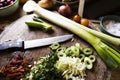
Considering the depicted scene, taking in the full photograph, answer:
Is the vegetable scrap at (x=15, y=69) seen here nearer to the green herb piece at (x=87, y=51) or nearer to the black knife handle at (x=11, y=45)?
the black knife handle at (x=11, y=45)

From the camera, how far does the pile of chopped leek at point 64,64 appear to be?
3.50ft

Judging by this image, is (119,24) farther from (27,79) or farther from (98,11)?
(27,79)

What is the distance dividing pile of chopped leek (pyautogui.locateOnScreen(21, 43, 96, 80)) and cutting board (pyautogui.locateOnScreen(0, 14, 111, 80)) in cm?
4

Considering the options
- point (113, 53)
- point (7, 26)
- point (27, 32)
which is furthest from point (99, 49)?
point (7, 26)

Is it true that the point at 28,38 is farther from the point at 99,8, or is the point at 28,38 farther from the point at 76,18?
the point at 99,8

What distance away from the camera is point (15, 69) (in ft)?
3.68

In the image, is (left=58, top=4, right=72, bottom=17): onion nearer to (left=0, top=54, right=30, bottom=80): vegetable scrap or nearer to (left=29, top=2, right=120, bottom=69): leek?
(left=29, top=2, right=120, bottom=69): leek

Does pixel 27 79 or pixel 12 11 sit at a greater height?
pixel 12 11

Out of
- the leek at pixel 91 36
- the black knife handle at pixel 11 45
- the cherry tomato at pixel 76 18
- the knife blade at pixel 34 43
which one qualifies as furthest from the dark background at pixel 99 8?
the black knife handle at pixel 11 45

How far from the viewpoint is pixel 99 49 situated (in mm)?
1213

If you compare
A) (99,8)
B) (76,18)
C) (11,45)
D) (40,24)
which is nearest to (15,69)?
(11,45)

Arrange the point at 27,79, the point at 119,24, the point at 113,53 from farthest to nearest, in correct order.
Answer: the point at 119,24 < the point at 113,53 < the point at 27,79

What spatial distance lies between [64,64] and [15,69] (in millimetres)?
238

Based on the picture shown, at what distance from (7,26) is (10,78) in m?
0.43
